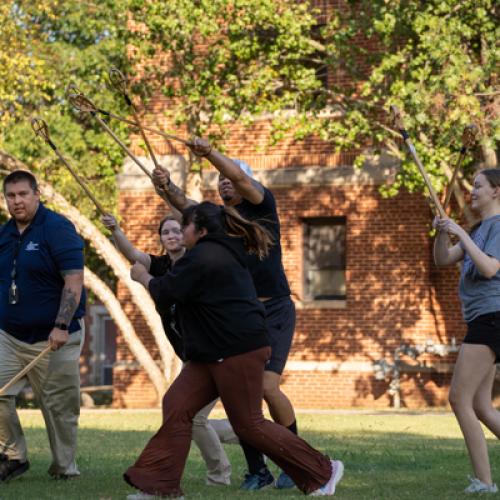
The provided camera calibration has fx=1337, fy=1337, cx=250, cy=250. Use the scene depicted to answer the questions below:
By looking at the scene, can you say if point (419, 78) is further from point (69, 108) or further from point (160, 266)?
point (160, 266)

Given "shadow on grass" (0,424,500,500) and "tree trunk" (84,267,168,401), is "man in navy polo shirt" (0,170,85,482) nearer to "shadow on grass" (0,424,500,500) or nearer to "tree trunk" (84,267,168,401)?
"shadow on grass" (0,424,500,500)

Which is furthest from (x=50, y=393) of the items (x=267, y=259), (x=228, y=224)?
(x=228, y=224)

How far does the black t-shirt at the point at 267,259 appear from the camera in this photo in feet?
28.2

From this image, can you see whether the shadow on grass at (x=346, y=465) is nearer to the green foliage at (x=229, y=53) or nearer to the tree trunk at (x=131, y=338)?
the green foliage at (x=229, y=53)

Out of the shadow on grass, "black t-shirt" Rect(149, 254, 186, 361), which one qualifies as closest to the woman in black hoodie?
the shadow on grass

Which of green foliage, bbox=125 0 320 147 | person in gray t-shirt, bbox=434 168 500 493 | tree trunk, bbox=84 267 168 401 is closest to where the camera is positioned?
person in gray t-shirt, bbox=434 168 500 493

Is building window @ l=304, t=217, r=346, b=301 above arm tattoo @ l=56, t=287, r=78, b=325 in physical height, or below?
below

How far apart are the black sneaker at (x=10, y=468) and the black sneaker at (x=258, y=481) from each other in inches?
63.8

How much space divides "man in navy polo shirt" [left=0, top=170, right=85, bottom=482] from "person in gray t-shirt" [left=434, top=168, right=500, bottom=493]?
2648mm

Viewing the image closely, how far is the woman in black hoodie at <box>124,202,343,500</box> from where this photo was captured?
25.1 feet

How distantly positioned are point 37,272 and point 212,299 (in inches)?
79.3

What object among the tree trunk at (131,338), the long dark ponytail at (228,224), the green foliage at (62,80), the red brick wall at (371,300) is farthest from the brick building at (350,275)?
the long dark ponytail at (228,224)

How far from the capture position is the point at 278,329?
29.0ft

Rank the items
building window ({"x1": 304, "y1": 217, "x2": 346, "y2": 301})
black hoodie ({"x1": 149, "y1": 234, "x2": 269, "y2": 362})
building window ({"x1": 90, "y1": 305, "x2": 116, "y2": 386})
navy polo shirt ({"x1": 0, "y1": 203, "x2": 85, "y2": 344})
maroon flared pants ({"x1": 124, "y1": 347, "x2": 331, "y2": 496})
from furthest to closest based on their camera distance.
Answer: building window ({"x1": 90, "y1": 305, "x2": 116, "y2": 386}), building window ({"x1": 304, "y1": 217, "x2": 346, "y2": 301}), navy polo shirt ({"x1": 0, "y1": 203, "x2": 85, "y2": 344}), maroon flared pants ({"x1": 124, "y1": 347, "x2": 331, "y2": 496}), black hoodie ({"x1": 149, "y1": 234, "x2": 269, "y2": 362})
